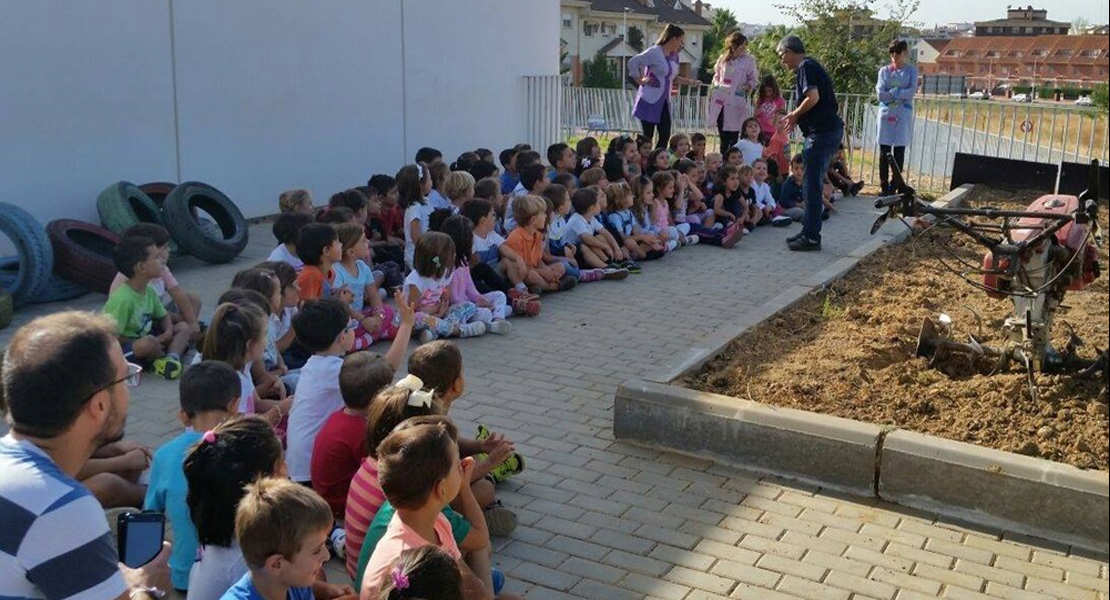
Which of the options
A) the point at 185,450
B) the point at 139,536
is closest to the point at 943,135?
the point at 185,450

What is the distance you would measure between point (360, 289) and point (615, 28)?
74855 millimetres

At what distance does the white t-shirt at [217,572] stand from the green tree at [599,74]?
63737 mm

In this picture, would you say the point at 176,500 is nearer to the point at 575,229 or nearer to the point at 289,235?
the point at 289,235

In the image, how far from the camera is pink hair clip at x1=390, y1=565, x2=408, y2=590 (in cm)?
290

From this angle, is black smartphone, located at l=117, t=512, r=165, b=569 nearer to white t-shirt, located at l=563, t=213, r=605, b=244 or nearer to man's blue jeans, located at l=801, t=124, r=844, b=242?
white t-shirt, located at l=563, t=213, r=605, b=244

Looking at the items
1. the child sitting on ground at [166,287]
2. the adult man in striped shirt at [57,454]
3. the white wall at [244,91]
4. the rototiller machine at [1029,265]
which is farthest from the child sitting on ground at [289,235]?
the adult man in striped shirt at [57,454]

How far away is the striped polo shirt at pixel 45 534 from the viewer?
8.43ft

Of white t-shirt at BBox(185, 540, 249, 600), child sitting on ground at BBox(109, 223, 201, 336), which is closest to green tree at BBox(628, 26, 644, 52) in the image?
child sitting on ground at BBox(109, 223, 201, 336)

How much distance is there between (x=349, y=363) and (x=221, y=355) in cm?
87

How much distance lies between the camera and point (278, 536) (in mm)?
3158

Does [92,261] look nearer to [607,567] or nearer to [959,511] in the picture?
[607,567]

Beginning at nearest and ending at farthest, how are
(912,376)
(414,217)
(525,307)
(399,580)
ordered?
(399,580) < (912,376) < (525,307) < (414,217)

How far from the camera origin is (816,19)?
884 inches

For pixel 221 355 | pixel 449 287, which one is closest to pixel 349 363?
pixel 221 355
